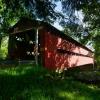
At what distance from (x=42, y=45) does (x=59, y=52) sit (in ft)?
10.5

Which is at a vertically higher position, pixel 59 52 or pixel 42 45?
pixel 42 45

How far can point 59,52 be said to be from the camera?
23.3 metres

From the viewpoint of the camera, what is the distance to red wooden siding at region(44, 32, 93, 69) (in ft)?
68.1

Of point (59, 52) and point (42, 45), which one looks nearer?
point (42, 45)

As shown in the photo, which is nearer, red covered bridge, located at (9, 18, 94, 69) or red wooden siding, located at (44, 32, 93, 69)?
red covered bridge, located at (9, 18, 94, 69)

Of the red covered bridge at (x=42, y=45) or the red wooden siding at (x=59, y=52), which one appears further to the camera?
the red wooden siding at (x=59, y=52)

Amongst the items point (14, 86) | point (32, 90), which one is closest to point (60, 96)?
point (32, 90)

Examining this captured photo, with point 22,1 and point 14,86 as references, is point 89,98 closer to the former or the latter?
point 14,86

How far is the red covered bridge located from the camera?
2031 cm

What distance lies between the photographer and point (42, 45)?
67.2ft

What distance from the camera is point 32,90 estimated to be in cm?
615

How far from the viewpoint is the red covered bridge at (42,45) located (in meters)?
20.3

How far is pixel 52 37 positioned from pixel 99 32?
1154 centimetres

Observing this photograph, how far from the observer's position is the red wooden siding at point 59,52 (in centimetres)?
2075
